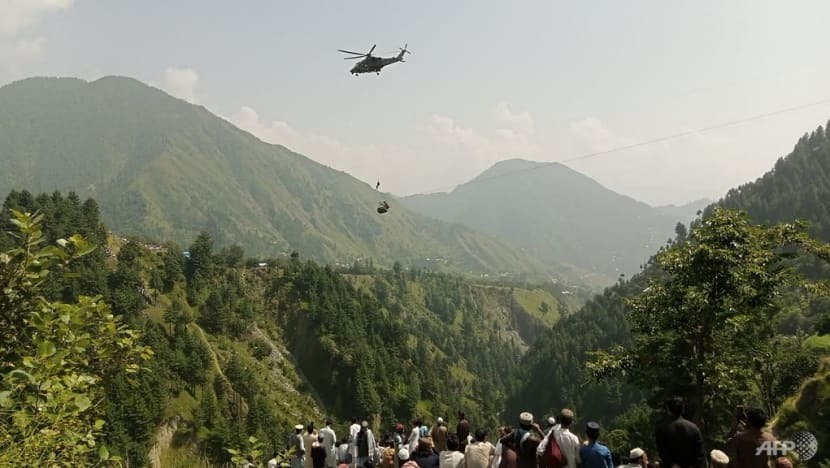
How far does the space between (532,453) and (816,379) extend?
72.2ft

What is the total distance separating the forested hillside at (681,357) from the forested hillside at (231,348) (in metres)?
31.3

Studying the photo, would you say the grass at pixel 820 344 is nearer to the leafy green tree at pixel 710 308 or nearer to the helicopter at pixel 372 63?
the leafy green tree at pixel 710 308

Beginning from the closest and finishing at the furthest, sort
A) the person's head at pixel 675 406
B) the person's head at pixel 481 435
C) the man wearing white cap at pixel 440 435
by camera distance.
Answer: the person's head at pixel 675 406
the person's head at pixel 481 435
the man wearing white cap at pixel 440 435

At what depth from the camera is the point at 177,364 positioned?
9912 cm

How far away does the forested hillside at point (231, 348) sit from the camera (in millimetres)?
91125

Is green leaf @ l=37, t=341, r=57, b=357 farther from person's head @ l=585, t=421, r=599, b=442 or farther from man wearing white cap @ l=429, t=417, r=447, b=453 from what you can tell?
man wearing white cap @ l=429, t=417, r=447, b=453

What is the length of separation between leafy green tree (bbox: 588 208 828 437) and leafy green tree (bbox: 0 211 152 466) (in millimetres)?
16582

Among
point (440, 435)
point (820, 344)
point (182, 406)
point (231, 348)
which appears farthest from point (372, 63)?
point (231, 348)

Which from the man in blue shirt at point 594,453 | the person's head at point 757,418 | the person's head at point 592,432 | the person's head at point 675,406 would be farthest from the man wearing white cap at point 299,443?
the person's head at point 757,418

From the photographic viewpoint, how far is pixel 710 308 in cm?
1617

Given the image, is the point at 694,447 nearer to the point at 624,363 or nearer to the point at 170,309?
the point at 624,363

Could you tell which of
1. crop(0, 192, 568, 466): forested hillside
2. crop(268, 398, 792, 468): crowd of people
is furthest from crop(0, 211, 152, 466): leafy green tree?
crop(0, 192, 568, 466): forested hillside

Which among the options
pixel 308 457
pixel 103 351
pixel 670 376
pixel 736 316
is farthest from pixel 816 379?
pixel 103 351

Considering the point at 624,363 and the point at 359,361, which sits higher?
the point at 624,363
